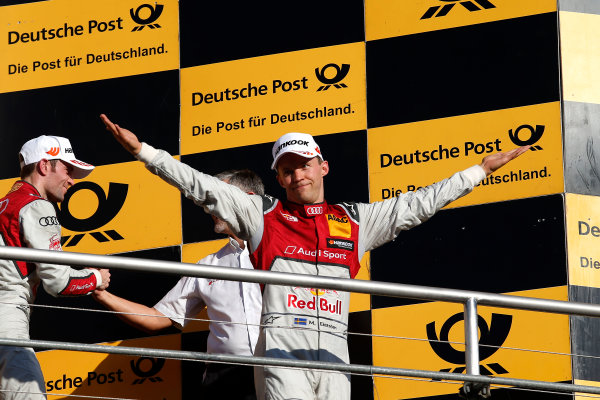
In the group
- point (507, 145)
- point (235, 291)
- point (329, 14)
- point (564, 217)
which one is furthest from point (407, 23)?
point (235, 291)

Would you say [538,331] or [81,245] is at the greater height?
[81,245]

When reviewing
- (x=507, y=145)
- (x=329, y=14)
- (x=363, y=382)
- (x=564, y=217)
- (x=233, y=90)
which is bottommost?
(x=363, y=382)

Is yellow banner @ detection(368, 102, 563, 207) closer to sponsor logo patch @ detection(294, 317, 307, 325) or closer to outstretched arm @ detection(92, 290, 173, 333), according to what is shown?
outstretched arm @ detection(92, 290, 173, 333)

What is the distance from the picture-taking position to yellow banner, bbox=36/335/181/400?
5.33 m

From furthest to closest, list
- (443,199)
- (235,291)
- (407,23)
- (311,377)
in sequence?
(407,23) < (235,291) < (443,199) < (311,377)

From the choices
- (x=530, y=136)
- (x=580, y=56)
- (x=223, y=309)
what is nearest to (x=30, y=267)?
(x=223, y=309)

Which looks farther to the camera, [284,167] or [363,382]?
[363,382]

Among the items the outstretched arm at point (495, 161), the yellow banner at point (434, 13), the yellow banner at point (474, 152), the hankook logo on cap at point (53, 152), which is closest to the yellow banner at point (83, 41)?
the yellow banner at point (434, 13)

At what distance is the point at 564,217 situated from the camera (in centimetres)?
498

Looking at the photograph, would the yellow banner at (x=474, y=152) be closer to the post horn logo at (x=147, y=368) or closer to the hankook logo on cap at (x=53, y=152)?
the post horn logo at (x=147, y=368)

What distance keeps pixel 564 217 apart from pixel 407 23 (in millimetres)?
1196

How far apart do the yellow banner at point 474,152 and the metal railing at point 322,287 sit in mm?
1629

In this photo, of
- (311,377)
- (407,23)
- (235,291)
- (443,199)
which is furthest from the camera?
(407,23)

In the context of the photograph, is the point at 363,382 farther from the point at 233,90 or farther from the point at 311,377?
the point at 233,90
